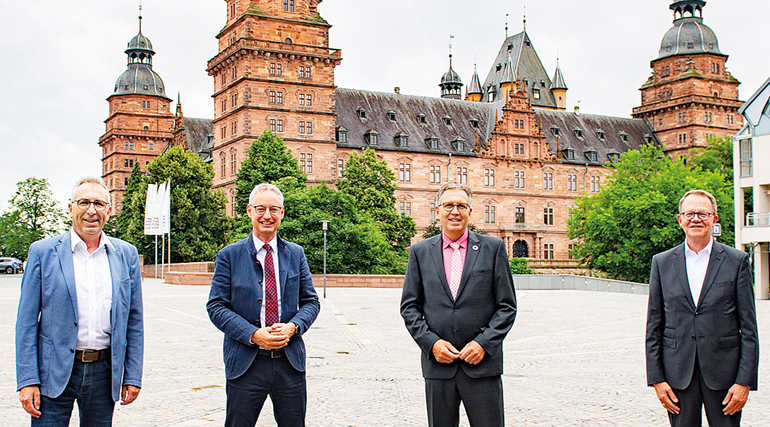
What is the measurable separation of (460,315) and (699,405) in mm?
1660

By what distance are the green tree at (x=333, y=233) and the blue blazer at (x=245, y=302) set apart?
3316cm

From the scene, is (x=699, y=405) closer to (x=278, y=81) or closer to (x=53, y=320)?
(x=53, y=320)

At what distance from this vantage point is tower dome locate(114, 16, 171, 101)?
88500 millimetres

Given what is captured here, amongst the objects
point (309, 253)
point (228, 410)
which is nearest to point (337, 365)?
point (228, 410)

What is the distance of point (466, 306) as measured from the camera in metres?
5.09

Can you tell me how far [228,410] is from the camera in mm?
5168

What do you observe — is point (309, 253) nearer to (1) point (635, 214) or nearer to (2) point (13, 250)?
(1) point (635, 214)

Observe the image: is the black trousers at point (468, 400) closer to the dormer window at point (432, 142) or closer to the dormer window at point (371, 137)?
the dormer window at point (371, 137)

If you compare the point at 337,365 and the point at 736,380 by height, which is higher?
the point at 736,380

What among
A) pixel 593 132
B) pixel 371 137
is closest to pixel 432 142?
pixel 371 137

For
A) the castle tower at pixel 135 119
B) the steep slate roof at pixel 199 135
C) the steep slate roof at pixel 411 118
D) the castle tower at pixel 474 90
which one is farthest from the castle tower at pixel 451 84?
the castle tower at pixel 135 119

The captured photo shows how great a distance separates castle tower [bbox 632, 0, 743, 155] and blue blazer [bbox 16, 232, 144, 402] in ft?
255

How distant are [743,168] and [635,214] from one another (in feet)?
29.9

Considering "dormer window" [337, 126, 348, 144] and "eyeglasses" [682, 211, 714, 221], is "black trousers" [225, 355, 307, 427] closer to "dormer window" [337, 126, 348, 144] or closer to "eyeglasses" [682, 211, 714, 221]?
"eyeglasses" [682, 211, 714, 221]
